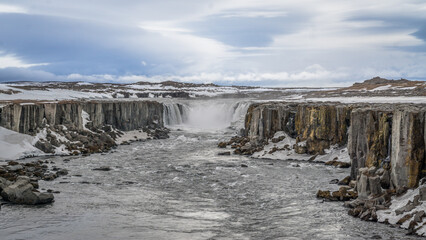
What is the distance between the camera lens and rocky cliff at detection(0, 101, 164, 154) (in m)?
43.7

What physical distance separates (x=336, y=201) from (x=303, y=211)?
9.49ft

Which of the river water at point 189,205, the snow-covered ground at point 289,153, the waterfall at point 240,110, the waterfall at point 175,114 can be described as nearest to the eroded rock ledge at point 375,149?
the snow-covered ground at point 289,153

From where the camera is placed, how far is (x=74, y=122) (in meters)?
52.6

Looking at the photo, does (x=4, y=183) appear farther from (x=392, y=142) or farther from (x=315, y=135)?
(x=315, y=135)

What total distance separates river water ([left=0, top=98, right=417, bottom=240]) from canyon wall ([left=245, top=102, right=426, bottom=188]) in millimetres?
3326

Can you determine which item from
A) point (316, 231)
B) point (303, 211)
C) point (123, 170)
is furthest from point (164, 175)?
point (316, 231)

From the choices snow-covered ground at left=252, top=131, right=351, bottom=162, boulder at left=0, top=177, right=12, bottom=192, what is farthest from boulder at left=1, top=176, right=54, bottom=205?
snow-covered ground at left=252, top=131, right=351, bottom=162

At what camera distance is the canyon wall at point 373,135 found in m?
22.4

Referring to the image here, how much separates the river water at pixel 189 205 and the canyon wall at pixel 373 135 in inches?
131

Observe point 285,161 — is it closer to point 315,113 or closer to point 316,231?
point 315,113

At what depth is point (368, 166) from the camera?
26500 millimetres

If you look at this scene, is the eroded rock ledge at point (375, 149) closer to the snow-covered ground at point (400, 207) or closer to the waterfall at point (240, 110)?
the snow-covered ground at point (400, 207)

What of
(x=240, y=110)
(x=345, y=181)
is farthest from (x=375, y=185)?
(x=240, y=110)

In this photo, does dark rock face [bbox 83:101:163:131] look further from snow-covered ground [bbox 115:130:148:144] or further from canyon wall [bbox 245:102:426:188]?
canyon wall [bbox 245:102:426:188]
